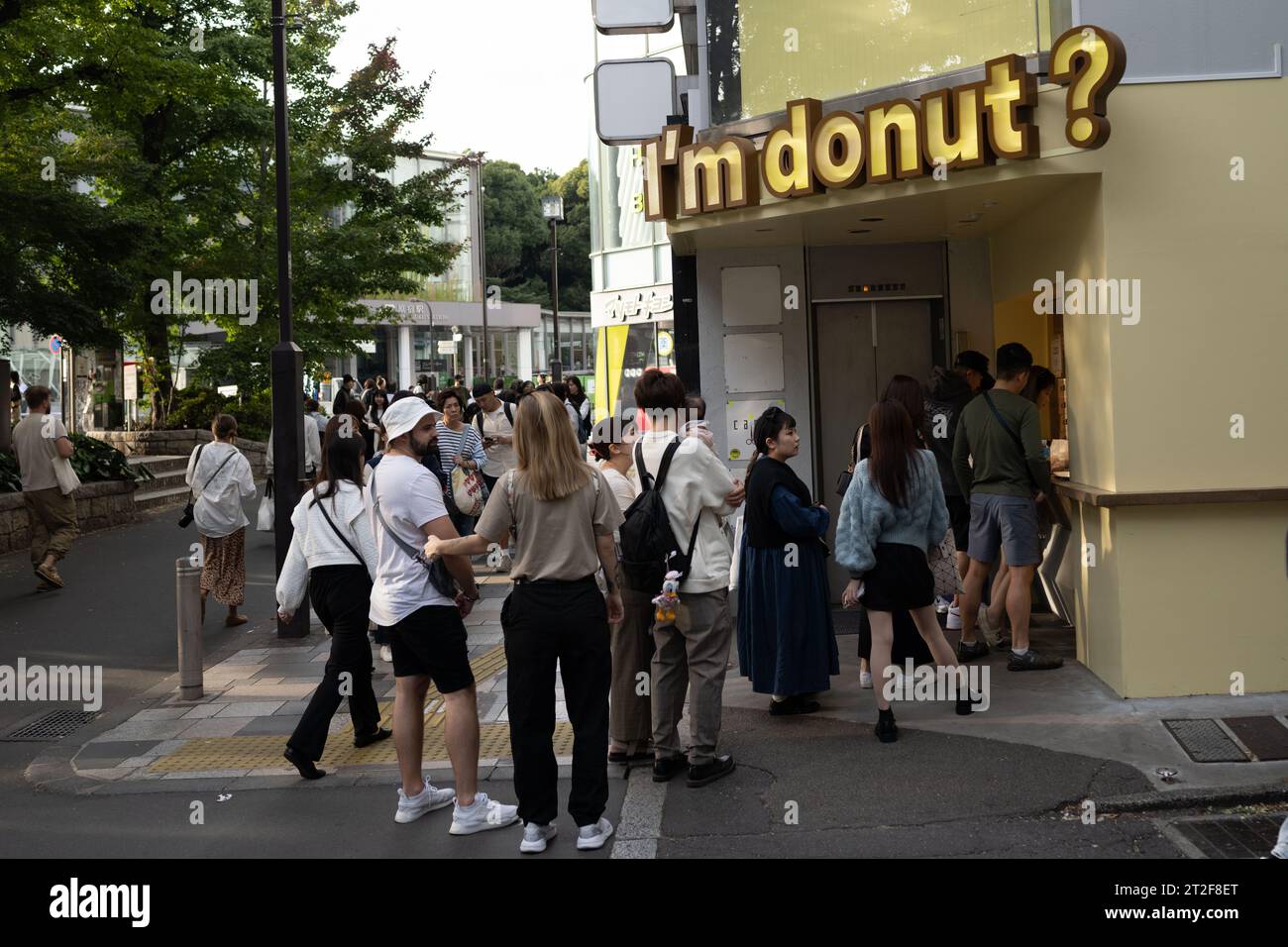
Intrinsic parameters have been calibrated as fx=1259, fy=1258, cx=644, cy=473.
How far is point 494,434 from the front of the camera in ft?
45.0

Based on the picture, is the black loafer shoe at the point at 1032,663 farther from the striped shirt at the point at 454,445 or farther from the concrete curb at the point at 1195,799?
the striped shirt at the point at 454,445

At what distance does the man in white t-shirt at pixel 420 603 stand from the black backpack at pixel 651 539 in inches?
34.2

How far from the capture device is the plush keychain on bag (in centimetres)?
601

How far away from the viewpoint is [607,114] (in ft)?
35.2

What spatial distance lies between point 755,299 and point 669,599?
4.43m

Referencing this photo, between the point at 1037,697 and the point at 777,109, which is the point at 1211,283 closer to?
the point at 1037,697

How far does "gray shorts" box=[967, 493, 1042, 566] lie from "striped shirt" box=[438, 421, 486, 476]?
580 centimetres

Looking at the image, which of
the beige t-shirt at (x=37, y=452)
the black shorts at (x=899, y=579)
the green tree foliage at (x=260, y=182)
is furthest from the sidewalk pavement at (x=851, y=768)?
the green tree foliage at (x=260, y=182)

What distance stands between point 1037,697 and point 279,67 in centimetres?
813

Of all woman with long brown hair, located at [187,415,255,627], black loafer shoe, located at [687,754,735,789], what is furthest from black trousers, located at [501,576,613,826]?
woman with long brown hair, located at [187,415,255,627]

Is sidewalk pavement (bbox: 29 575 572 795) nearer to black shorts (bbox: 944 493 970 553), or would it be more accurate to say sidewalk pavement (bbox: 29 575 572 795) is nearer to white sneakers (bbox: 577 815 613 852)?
white sneakers (bbox: 577 815 613 852)

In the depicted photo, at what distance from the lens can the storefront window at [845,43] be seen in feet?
25.4

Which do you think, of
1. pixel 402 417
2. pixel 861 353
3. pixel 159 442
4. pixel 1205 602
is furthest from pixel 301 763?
pixel 159 442
